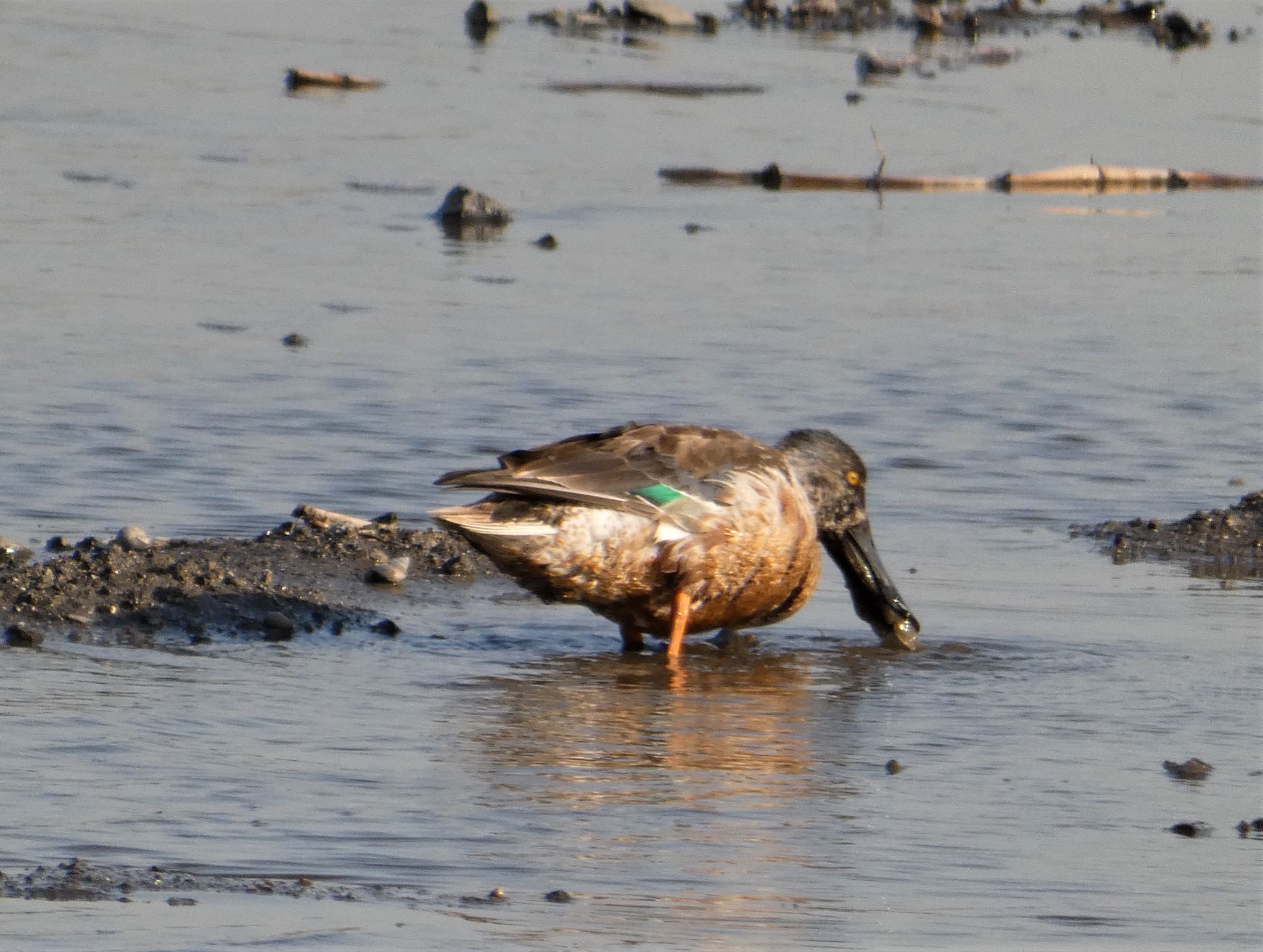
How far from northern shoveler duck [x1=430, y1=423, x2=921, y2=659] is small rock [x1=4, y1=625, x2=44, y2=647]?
1.29m

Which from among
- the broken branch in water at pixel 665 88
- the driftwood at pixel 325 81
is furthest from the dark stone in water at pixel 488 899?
the broken branch in water at pixel 665 88

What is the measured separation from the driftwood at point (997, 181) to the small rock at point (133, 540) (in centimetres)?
977

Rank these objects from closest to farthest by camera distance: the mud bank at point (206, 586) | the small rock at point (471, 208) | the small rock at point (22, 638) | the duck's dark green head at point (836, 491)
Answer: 1. the small rock at point (22, 638)
2. the mud bank at point (206, 586)
3. the duck's dark green head at point (836, 491)
4. the small rock at point (471, 208)

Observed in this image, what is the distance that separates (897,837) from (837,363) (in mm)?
6843

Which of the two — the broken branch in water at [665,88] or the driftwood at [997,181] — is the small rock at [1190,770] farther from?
the broken branch in water at [665,88]

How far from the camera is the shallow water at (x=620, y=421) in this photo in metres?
5.38

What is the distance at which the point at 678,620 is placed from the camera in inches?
304

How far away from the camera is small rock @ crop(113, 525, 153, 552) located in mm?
8125

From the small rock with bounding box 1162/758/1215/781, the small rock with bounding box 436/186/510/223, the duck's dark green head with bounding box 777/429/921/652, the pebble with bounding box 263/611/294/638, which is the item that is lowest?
the small rock with bounding box 1162/758/1215/781

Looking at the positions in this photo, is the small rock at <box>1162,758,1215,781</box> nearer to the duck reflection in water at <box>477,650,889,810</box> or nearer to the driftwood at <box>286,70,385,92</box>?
the duck reflection in water at <box>477,650,889,810</box>

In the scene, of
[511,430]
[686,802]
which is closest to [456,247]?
[511,430]

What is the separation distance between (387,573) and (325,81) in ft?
44.1

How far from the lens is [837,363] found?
40.6 ft

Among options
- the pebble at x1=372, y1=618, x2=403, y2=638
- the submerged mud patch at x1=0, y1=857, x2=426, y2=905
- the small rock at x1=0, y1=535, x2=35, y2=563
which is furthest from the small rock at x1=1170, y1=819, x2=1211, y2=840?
the small rock at x1=0, y1=535, x2=35, y2=563
